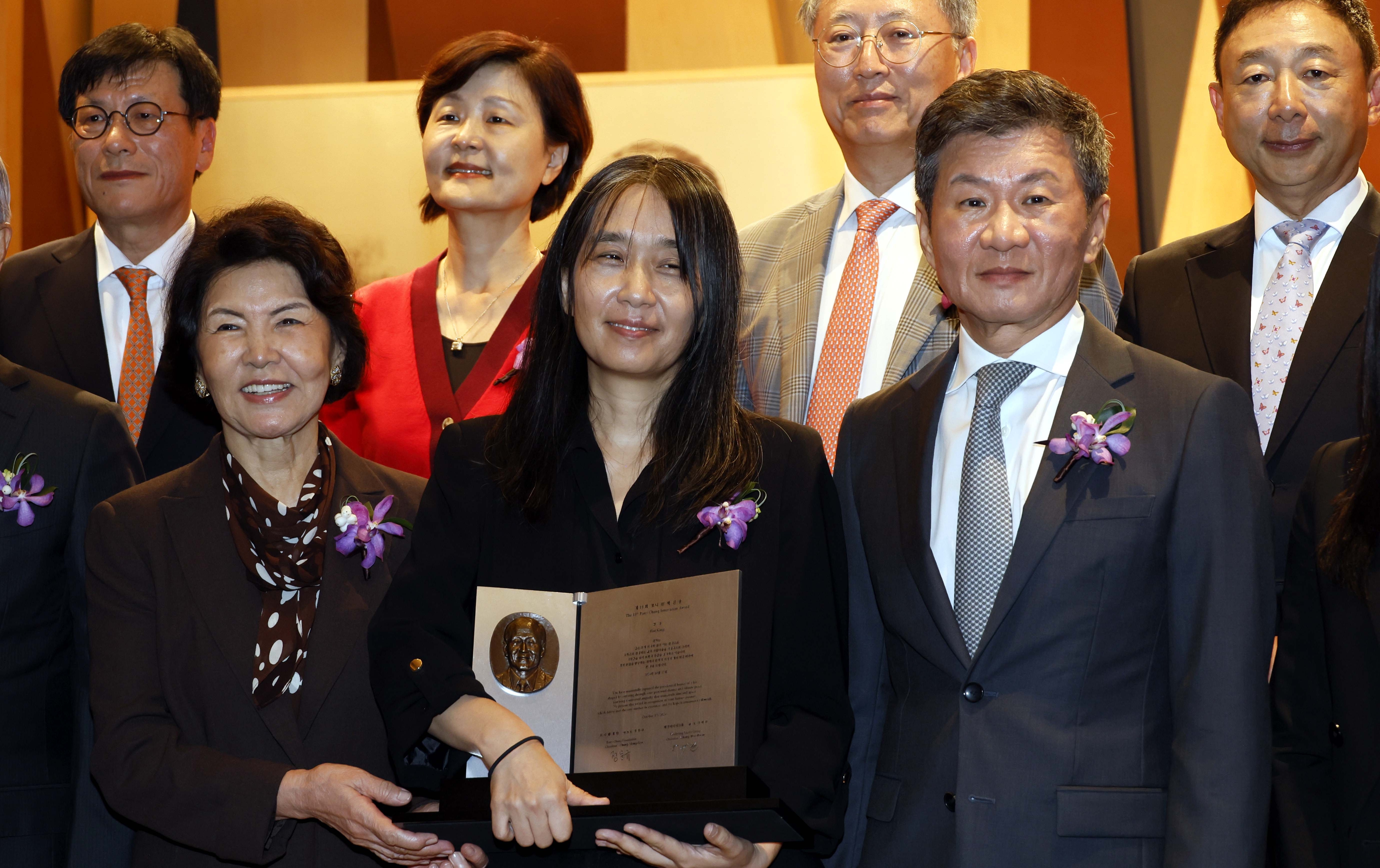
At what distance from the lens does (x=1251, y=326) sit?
2.94 metres

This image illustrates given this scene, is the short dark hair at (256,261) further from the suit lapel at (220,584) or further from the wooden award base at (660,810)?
the wooden award base at (660,810)

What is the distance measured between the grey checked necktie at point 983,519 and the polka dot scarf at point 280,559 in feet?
4.01

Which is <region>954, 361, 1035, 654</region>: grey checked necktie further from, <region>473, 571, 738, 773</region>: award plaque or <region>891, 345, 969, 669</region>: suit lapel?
<region>473, 571, 738, 773</region>: award plaque

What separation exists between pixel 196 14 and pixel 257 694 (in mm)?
3767

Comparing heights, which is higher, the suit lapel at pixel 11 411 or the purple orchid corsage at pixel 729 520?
the suit lapel at pixel 11 411

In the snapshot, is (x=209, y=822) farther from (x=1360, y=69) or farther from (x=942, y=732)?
(x=1360, y=69)

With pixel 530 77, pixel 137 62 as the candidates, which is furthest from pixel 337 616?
pixel 137 62

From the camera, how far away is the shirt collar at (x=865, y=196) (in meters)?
3.25

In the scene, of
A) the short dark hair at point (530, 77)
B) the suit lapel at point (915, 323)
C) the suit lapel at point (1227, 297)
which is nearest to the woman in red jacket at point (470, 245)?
the short dark hair at point (530, 77)

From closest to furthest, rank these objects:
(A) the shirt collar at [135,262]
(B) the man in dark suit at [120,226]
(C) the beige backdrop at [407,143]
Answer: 1. (B) the man in dark suit at [120,226]
2. (A) the shirt collar at [135,262]
3. (C) the beige backdrop at [407,143]

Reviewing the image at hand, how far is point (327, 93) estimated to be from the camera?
5137 mm

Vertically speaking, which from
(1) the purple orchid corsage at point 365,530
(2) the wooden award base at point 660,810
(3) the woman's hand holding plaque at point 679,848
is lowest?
(3) the woman's hand holding plaque at point 679,848

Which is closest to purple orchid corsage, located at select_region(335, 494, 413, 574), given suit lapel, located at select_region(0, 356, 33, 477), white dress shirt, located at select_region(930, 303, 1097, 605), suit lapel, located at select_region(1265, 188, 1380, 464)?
suit lapel, located at select_region(0, 356, 33, 477)

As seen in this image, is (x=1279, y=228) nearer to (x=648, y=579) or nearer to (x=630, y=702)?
(x=648, y=579)
